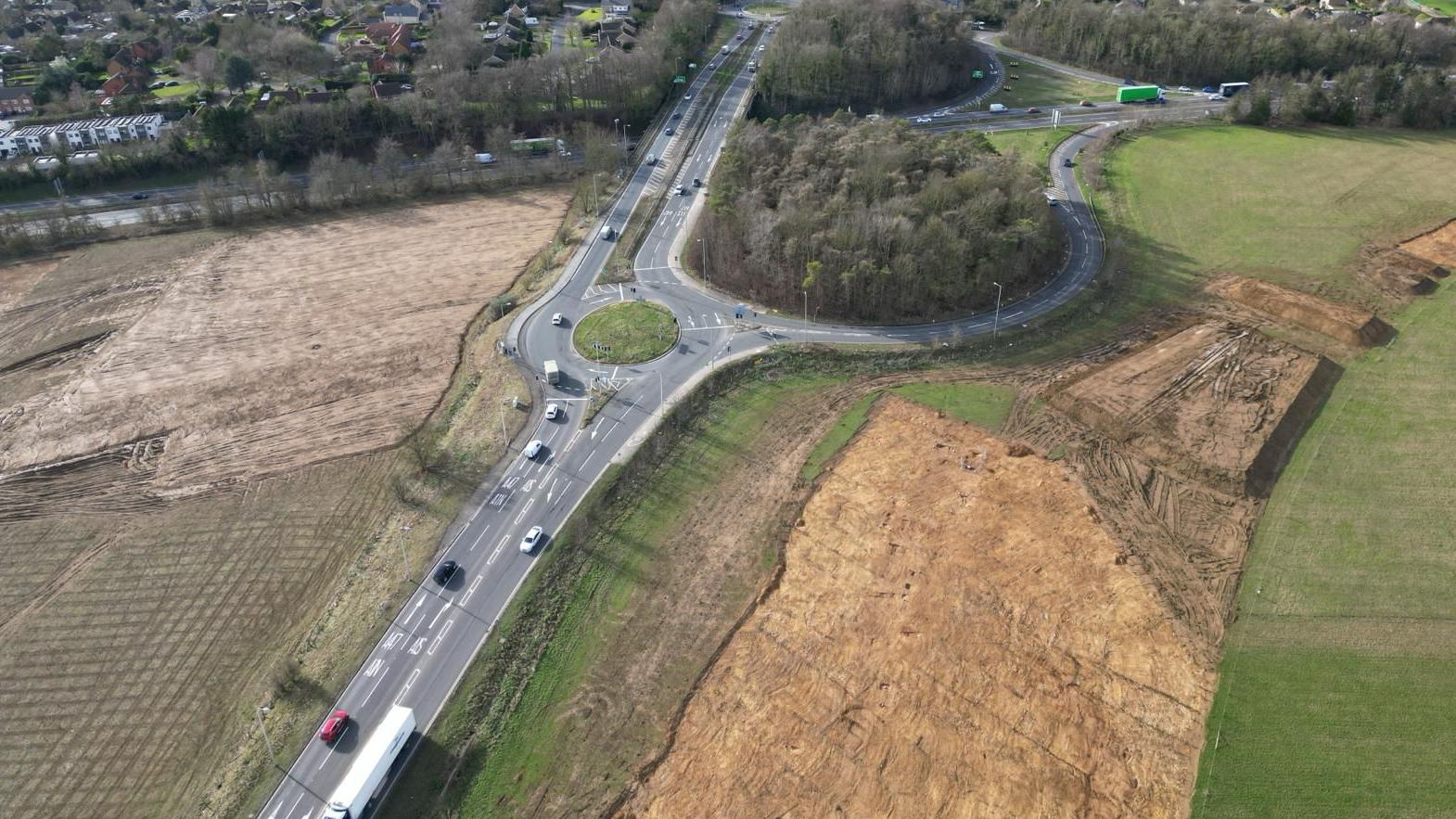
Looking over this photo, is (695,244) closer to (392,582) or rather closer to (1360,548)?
(392,582)

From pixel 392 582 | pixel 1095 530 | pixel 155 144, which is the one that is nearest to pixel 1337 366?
pixel 1095 530

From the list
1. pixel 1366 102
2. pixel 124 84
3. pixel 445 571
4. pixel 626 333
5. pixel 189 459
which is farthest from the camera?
pixel 124 84

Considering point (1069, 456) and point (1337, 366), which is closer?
point (1069, 456)

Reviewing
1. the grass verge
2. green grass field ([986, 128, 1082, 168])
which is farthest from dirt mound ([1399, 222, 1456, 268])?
the grass verge

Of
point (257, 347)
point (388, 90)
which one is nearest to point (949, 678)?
point (257, 347)

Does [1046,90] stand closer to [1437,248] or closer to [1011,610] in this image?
[1437,248]
